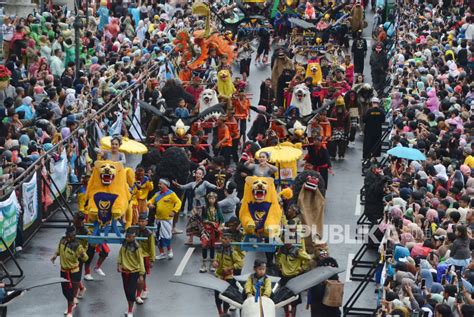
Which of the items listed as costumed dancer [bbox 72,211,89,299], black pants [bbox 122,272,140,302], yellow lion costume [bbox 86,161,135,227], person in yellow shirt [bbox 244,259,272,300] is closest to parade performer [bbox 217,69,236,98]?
yellow lion costume [bbox 86,161,135,227]

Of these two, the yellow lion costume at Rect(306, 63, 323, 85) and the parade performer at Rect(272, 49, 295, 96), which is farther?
the parade performer at Rect(272, 49, 295, 96)

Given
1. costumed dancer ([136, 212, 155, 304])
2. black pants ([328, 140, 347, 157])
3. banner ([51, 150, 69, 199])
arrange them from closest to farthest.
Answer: costumed dancer ([136, 212, 155, 304]) → banner ([51, 150, 69, 199]) → black pants ([328, 140, 347, 157])

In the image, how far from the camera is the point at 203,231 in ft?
100

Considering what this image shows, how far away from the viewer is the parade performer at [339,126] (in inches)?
1524

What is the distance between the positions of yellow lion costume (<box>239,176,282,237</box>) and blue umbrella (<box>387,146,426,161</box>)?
11.2 feet

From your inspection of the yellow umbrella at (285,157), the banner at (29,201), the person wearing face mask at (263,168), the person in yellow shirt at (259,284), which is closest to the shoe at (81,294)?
the banner at (29,201)

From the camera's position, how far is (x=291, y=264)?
28500 millimetres

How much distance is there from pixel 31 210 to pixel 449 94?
36.6 ft

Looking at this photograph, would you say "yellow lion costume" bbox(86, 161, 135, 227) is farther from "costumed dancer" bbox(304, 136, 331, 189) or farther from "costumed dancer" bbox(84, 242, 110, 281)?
"costumed dancer" bbox(304, 136, 331, 189)

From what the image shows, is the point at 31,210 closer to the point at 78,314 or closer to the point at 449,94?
the point at 78,314

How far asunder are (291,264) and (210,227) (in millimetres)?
2415

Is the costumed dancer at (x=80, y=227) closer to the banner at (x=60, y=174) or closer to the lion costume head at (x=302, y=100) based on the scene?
the banner at (x=60, y=174)

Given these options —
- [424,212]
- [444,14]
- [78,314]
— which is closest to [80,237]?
[78,314]

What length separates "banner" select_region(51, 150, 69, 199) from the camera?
33.9 metres
